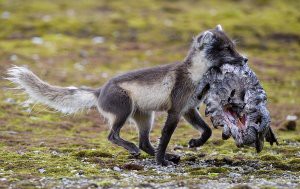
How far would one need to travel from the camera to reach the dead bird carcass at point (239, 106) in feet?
40.9

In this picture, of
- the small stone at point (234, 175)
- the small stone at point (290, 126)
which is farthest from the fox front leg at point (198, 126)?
the small stone at point (290, 126)


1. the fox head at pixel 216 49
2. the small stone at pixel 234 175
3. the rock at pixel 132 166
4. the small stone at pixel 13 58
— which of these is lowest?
the small stone at pixel 234 175

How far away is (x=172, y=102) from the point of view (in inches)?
532

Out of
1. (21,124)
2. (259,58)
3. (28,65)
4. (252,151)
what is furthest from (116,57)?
(252,151)

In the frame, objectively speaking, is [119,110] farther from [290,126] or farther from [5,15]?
[5,15]

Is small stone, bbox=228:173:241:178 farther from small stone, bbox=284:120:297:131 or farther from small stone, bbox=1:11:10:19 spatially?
small stone, bbox=1:11:10:19

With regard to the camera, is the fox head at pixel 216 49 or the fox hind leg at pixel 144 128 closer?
the fox head at pixel 216 49

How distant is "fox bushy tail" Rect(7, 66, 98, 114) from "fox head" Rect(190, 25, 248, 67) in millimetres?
2828

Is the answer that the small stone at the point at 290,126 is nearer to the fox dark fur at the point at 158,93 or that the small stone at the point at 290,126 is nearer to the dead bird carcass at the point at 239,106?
the fox dark fur at the point at 158,93

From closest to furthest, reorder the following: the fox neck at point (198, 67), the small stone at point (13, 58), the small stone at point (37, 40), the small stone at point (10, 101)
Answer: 1. the fox neck at point (198, 67)
2. the small stone at point (10, 101)
3. the small stone at point (13, 58)
4. the small stone at point (37, 40)

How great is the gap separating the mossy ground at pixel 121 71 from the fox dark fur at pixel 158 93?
63cm

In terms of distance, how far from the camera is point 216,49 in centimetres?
1343

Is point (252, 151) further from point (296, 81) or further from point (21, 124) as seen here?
point (296, 81)

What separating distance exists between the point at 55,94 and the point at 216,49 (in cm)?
397
